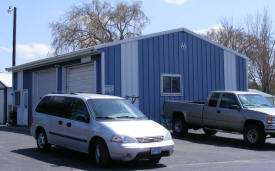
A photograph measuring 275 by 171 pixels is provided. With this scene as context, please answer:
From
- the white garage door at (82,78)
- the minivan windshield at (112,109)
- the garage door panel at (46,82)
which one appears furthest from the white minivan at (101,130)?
the garage door panel at (46,82)

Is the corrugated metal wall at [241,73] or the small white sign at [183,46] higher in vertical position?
the small white sign at [183,46]

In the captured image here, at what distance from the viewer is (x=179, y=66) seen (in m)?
17.8

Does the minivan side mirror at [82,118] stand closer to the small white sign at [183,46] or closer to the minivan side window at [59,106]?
the minivan side window at [59,106]

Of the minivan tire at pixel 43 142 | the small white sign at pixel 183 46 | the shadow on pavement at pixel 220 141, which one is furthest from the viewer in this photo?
the small white sign at pixel 183 46

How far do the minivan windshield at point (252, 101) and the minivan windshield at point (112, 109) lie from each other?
4.94 meters

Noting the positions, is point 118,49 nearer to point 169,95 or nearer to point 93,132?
point 169,95

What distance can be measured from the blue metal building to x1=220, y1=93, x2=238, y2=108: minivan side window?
4.26m

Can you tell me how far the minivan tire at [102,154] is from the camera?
809 centimetres

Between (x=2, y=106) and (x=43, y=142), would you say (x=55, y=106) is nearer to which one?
(x=43, y=142)

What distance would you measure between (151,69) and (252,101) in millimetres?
5480

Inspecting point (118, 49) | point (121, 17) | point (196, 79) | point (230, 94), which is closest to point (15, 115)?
point (118, 49)

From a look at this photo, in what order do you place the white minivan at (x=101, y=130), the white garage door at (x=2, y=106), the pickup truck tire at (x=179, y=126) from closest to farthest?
the white minivan at (x=101, y=130), the pickup truck tire at (x=179, y=126), the white garage door at (x=2, y=106)

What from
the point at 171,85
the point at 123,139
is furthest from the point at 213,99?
the point at 123,139

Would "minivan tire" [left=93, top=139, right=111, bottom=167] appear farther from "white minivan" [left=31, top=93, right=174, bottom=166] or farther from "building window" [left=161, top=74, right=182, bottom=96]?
"building window" [left=161, top=74, right=182, bottom=96]
